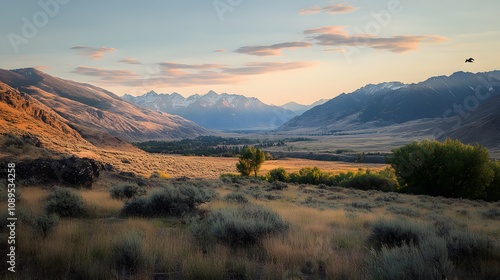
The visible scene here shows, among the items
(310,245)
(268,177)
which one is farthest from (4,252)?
(268,177)

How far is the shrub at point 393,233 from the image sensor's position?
8734mm

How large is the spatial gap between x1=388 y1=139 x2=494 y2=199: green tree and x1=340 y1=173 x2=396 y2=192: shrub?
284 inches

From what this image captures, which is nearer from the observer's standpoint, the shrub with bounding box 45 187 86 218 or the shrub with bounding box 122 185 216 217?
the shrub with bounding box 45 187 86 218

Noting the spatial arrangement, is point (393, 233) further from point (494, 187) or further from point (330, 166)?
point (330, 166)

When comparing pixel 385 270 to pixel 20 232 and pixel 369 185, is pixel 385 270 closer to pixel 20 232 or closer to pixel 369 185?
pixel 20 232

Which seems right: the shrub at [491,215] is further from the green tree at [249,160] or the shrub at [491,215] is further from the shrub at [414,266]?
the green tree at [249,160]

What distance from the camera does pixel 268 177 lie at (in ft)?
223

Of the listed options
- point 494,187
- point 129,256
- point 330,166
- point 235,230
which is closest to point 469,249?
point 235,230

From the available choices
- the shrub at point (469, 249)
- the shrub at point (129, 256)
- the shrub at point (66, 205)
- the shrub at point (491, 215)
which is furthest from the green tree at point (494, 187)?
the shrub at point (129, 256)

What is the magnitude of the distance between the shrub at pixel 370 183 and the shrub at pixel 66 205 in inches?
1840

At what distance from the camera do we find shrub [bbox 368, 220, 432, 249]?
8734mm

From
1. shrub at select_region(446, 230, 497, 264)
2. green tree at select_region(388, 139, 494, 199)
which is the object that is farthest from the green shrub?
green tree at select_region(388, 139, 494, 199)

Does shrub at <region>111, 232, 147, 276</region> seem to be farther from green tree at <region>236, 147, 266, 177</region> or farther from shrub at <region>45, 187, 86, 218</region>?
green tree at <region>236, 147, 266, 177</region>

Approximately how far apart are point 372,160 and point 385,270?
137908 millimetres
